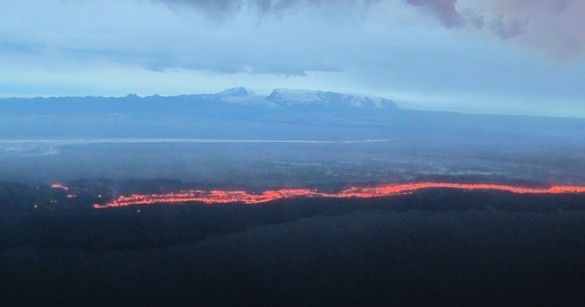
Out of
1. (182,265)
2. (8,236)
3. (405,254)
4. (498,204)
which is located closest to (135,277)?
(182,265)

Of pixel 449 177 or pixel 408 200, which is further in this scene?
pixel 449 177

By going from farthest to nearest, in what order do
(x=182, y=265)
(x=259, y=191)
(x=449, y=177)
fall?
(x=449, y=177) → (x=259, y=191) → (x=182, y=265)

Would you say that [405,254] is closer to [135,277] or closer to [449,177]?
[135,277]

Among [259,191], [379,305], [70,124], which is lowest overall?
[379,305]

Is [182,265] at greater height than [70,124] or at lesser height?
lesser

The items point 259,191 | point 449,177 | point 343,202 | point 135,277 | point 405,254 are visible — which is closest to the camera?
point 135,277

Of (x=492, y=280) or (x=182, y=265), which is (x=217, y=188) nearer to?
(x=182, y=265)
